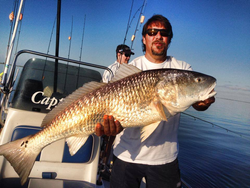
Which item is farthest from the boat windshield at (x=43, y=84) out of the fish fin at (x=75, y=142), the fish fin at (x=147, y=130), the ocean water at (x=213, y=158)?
the ocean water at (x=213, y=158)

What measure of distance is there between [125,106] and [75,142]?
2.36 feet

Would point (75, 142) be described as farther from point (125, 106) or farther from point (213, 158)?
point (213, 158)

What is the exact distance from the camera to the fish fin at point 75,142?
77.3 inches

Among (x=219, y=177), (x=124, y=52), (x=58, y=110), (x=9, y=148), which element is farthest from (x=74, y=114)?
(x=219, y=177)

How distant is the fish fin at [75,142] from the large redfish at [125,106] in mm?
39

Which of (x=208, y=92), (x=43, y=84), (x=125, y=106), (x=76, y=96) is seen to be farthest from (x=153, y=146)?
(x=43, y=84)

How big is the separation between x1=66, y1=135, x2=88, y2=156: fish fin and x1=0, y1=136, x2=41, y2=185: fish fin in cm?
37

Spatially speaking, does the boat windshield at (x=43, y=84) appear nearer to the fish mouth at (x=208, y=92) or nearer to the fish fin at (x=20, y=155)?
the fish fin at (x=20, y=155)

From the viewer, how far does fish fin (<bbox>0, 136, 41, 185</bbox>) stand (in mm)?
1848

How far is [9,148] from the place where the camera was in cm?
188

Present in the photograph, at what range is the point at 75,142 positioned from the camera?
1.99 meters

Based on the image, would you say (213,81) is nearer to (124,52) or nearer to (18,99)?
(18,99)

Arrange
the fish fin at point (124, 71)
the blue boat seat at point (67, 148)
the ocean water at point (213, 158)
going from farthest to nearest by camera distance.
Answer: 1. the ocean water at point (213, 158)
2. the blue boat seat at point (67, 148)
3. the fish fin at point (124, 71)

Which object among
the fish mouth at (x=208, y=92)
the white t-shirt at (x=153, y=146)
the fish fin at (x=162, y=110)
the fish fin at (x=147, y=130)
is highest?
the fish mouth at (x=208, y=92)
